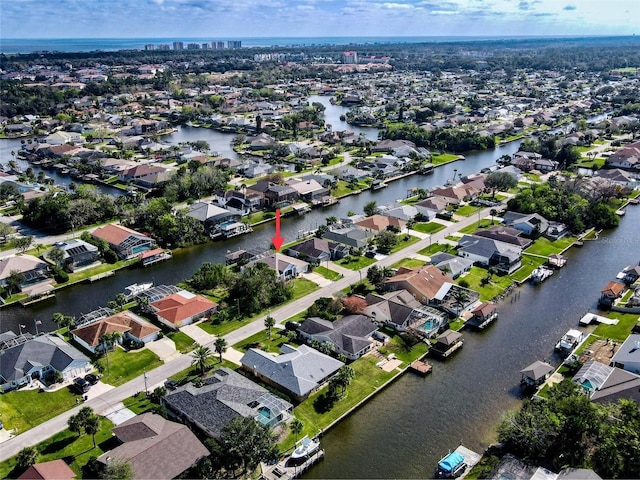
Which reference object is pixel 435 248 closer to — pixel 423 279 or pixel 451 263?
pixel 451 263

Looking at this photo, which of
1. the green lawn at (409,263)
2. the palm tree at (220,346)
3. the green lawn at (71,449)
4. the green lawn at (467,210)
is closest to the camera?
the green lawn at (71,449)

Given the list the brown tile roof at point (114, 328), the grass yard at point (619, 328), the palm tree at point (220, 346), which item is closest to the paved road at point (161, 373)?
the palm tree at point (220, 346)

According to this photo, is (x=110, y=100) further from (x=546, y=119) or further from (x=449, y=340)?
(x=449, y=340)

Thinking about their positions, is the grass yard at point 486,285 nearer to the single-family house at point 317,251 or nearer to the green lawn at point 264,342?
the single-family house at point 317,251

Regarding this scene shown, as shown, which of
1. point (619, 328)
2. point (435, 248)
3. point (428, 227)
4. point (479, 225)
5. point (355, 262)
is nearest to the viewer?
point (619, 328)

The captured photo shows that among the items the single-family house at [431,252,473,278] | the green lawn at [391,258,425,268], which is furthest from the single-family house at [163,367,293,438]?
the single-family house at [431,252,473,278]

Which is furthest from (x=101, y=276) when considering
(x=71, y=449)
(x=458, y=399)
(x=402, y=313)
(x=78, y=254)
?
(x=458, y=399)

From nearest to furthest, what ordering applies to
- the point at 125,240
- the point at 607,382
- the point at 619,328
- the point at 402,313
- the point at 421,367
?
the point at 607,382 < the point at 421,367 < the point at 619,328 < the point at 402,313 < the point at 125,240

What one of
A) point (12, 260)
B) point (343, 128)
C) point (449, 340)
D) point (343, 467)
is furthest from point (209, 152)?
point (343, 467)
